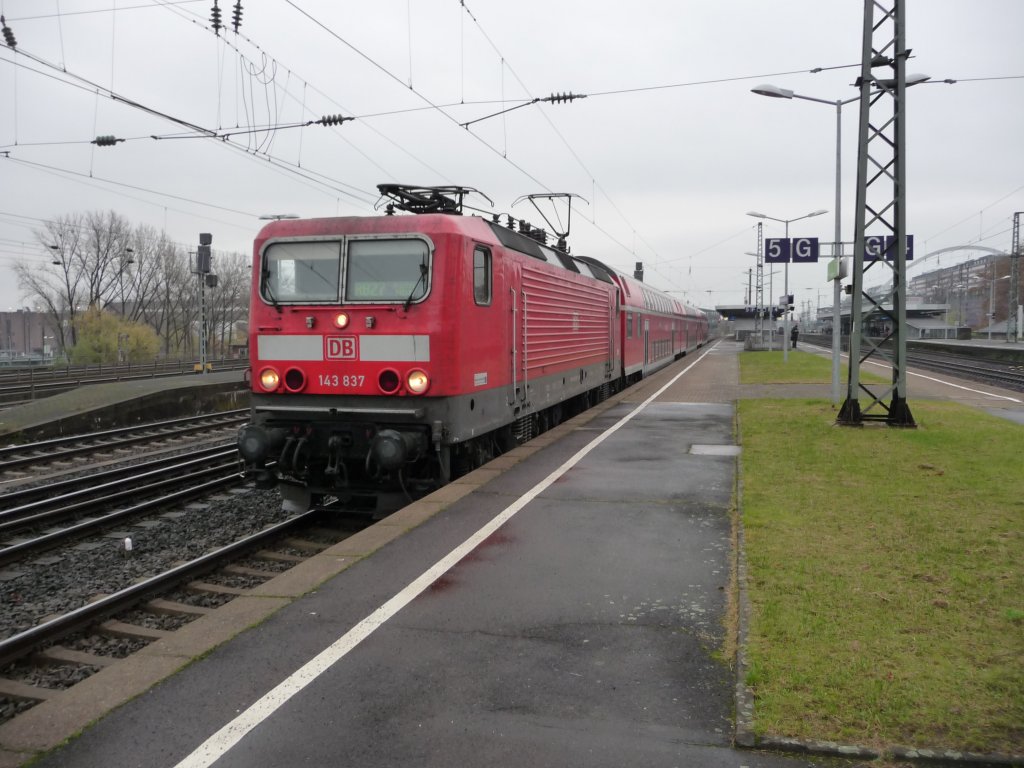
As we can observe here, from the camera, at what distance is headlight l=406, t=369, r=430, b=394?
7.59m

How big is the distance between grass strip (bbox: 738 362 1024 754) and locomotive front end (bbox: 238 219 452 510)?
3478mm

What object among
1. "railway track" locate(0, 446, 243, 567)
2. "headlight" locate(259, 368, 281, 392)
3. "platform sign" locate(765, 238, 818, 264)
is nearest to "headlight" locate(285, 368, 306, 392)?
"headlight" locate(259, 368, 281, 392)

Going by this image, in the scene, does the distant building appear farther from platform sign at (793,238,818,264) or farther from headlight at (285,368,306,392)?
headlight at (285,368,306,392)

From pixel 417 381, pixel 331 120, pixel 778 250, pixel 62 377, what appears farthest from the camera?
pixel 62 377

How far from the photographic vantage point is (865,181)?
1282 cm

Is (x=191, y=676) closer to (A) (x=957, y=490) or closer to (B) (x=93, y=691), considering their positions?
(B) (x=93, y=691)

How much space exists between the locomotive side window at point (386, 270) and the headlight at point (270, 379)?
1.13m

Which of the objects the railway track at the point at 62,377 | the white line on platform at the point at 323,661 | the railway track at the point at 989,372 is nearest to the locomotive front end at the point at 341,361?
the white line on platform at the point at 323,661

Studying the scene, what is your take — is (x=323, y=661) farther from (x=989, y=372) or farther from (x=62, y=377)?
(x=62, y=377)

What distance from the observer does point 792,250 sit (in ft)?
78.2

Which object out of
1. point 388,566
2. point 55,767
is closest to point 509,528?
point 388,566

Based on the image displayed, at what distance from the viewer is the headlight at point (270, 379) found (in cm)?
809

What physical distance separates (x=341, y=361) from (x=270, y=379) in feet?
2.83

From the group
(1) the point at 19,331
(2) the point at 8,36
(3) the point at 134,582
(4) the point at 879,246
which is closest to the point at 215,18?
(2) the point at 8,36
